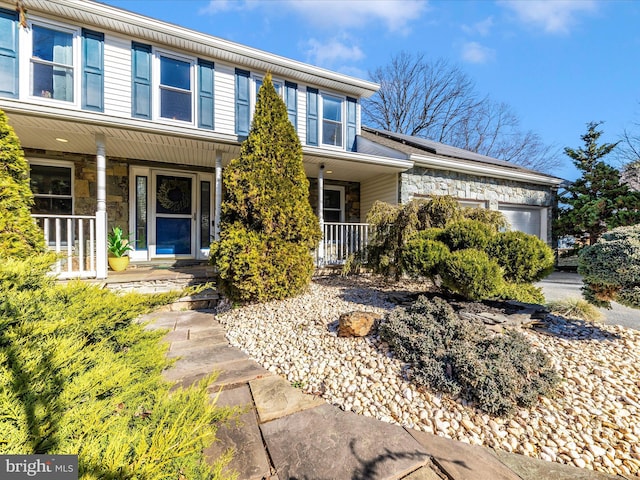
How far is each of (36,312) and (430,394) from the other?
236 centimetres

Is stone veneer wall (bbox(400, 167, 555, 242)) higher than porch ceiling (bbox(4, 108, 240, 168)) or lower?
lower

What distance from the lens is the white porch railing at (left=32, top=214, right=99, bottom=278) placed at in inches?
167

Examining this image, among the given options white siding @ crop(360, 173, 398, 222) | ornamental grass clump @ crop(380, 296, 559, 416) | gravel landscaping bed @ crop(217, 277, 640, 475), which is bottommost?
gravel landscaping bed @ crop(217, 277, 640, 475)

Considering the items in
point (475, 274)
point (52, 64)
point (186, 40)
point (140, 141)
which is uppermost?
point (186, 40)

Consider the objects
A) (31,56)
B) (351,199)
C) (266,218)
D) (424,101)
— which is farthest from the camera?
(424,101)

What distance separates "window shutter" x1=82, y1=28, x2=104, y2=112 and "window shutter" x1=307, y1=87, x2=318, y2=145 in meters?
4.24

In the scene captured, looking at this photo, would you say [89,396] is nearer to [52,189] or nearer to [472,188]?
[52,189]

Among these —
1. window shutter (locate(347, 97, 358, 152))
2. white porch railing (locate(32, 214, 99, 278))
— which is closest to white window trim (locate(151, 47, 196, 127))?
white porch railing (locate(32, 214, 99, 278))

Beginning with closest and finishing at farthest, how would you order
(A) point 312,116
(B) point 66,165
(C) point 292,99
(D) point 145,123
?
1. (D) point 145,123
2. (B) point 66,165
3. (C) point 292,99
4. (A) point 312,116

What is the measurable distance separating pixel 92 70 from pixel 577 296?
969 centimetres

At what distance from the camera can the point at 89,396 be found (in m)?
0.97

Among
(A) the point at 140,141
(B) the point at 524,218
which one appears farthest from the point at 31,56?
(B) the point at 524,218

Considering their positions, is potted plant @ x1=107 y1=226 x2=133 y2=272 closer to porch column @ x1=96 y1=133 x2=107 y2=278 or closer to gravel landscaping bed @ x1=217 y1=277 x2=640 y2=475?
porch column @ x1=96 y1=133 x2=107 y2=278

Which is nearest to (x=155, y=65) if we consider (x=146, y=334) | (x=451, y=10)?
(x=146, y=334)
